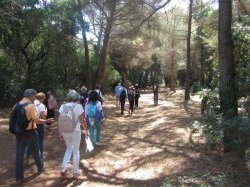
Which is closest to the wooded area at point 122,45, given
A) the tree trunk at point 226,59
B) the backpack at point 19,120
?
the tree trunk at point 226,59

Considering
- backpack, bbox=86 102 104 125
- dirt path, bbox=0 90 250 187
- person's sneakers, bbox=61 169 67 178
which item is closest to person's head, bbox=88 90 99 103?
backpack, bbox=86 102 104 125

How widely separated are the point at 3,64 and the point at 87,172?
15.8 m

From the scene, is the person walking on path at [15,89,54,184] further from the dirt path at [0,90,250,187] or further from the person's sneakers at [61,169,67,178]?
the person's sneakers at [61,169,67,178]

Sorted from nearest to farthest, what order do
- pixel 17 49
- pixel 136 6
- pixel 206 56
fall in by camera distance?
pixel 136 6 → pixel 17 49 → pixel 206 56

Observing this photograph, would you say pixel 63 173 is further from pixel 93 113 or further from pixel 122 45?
pixel 122 45

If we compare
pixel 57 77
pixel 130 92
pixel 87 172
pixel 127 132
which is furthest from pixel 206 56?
pixel 87 172

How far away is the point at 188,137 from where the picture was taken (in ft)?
40.8

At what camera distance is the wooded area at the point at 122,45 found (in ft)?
33.7

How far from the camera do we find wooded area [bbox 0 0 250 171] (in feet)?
33.7

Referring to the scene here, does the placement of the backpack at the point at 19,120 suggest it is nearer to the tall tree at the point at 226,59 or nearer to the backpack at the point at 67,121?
the backpack at the point at 67,121

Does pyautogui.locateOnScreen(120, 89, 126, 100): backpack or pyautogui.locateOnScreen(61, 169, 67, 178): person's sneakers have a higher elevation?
pyautogui.locateOnScreen(120, 89, 126, 100): backpack

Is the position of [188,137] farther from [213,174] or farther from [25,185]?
[25,185]

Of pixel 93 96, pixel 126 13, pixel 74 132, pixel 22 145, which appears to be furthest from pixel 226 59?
pixel 126 13

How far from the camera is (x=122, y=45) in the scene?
115 feet
